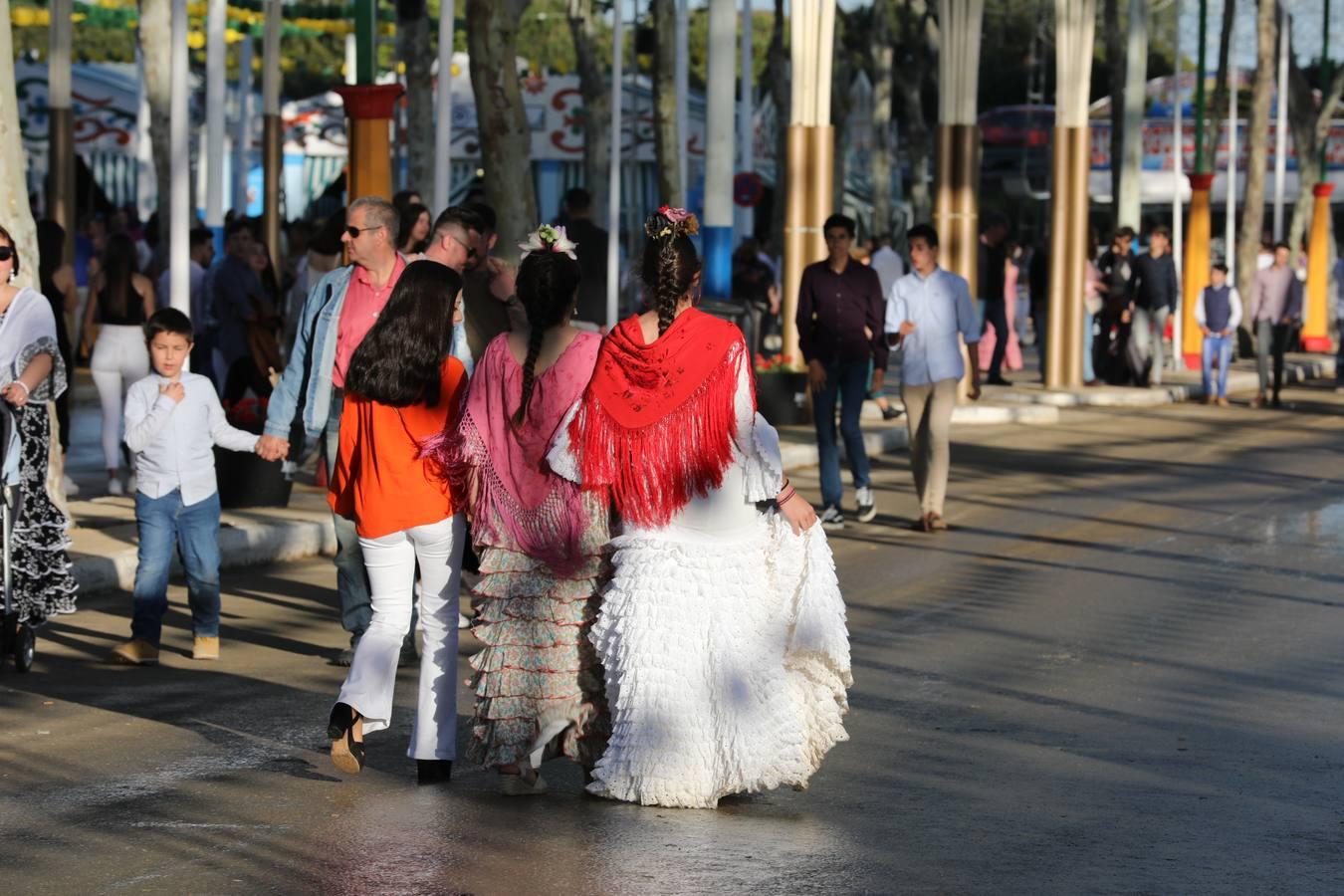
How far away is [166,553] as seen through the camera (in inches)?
370

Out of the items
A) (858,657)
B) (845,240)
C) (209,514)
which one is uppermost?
(845,240)

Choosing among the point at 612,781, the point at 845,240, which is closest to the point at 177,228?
the point at 845,240

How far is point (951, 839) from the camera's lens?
6430mm

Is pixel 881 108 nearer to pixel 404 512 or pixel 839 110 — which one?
pixel 839 110

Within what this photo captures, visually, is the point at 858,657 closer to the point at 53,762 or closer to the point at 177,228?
the point at 53,762

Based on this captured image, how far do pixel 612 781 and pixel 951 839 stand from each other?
106cm

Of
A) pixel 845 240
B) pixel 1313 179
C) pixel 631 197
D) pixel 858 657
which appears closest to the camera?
pixel 858 657

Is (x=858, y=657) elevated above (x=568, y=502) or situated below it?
below

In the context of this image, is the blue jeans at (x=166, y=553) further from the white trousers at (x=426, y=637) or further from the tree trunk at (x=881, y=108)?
the tree trunk at (x=881, y=108)

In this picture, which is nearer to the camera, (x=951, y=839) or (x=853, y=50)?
(x=951, y=839)

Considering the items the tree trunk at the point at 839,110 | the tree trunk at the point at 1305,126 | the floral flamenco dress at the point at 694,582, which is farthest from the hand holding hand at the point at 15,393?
the tree trunk at the point at 839,110

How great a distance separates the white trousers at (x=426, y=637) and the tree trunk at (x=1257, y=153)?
93.0 feet

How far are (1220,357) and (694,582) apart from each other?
19.7 meters

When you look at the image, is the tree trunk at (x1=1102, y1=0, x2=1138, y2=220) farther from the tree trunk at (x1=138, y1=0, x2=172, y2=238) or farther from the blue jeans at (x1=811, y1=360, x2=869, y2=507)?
the blue jeans at (x1=811, y1=360, x2=869, y2=507)
